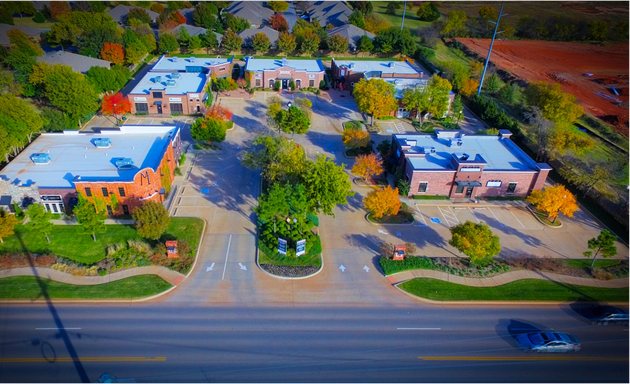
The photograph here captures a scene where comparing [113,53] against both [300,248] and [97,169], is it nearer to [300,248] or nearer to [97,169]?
[97,169]

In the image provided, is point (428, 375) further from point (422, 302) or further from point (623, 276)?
point (623, 276)

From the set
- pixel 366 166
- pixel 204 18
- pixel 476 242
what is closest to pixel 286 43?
pixel 204 18

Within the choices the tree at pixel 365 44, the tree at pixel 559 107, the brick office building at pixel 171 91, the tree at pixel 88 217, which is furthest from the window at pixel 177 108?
the tree at pixel 559 107

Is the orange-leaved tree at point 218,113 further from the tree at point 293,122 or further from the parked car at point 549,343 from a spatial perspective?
the parked car at point 549,343

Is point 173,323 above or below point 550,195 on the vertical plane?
below

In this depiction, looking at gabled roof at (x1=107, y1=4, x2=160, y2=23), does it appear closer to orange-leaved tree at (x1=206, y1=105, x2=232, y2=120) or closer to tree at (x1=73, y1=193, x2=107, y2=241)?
orange-leaved tree at (x1=206, y1=105, x2=232, y2=120)

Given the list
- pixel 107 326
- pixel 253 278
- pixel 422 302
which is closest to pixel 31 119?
pixel 107 326

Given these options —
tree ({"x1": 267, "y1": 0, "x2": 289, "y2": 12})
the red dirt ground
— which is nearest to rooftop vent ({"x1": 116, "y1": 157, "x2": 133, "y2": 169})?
the red dirt ground
